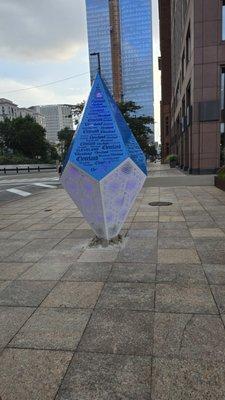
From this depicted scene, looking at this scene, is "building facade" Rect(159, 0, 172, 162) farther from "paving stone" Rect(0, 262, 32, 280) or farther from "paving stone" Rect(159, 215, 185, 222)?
"paving stone" Rect(0, 262, 32, 280)

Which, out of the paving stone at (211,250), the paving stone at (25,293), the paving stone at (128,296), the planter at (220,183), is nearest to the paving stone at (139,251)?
the paving stone at (211,250)

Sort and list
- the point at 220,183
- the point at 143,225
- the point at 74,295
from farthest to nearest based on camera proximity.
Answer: the point at 220,183, the point at 143,225, the point at 74,295

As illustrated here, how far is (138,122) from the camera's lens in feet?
125

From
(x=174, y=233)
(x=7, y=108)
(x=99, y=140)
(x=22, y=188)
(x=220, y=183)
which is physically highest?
(x=7, y=108)

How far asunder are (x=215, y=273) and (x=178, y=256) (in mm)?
934

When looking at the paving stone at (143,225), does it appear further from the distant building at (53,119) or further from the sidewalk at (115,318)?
the distant building at (53,119)

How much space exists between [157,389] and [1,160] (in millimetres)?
68173

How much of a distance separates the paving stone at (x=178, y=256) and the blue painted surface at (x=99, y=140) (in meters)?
1.75

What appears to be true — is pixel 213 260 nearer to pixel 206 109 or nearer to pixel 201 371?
pixel 201 371

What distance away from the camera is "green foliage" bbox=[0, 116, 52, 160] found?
289ft

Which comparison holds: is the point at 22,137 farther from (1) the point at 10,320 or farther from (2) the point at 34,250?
(1) the point at 10,320

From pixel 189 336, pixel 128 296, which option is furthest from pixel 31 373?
pixel 128 296

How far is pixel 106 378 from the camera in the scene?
2.79m

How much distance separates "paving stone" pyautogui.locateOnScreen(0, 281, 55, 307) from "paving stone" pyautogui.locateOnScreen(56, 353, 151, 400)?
4.62 feet
